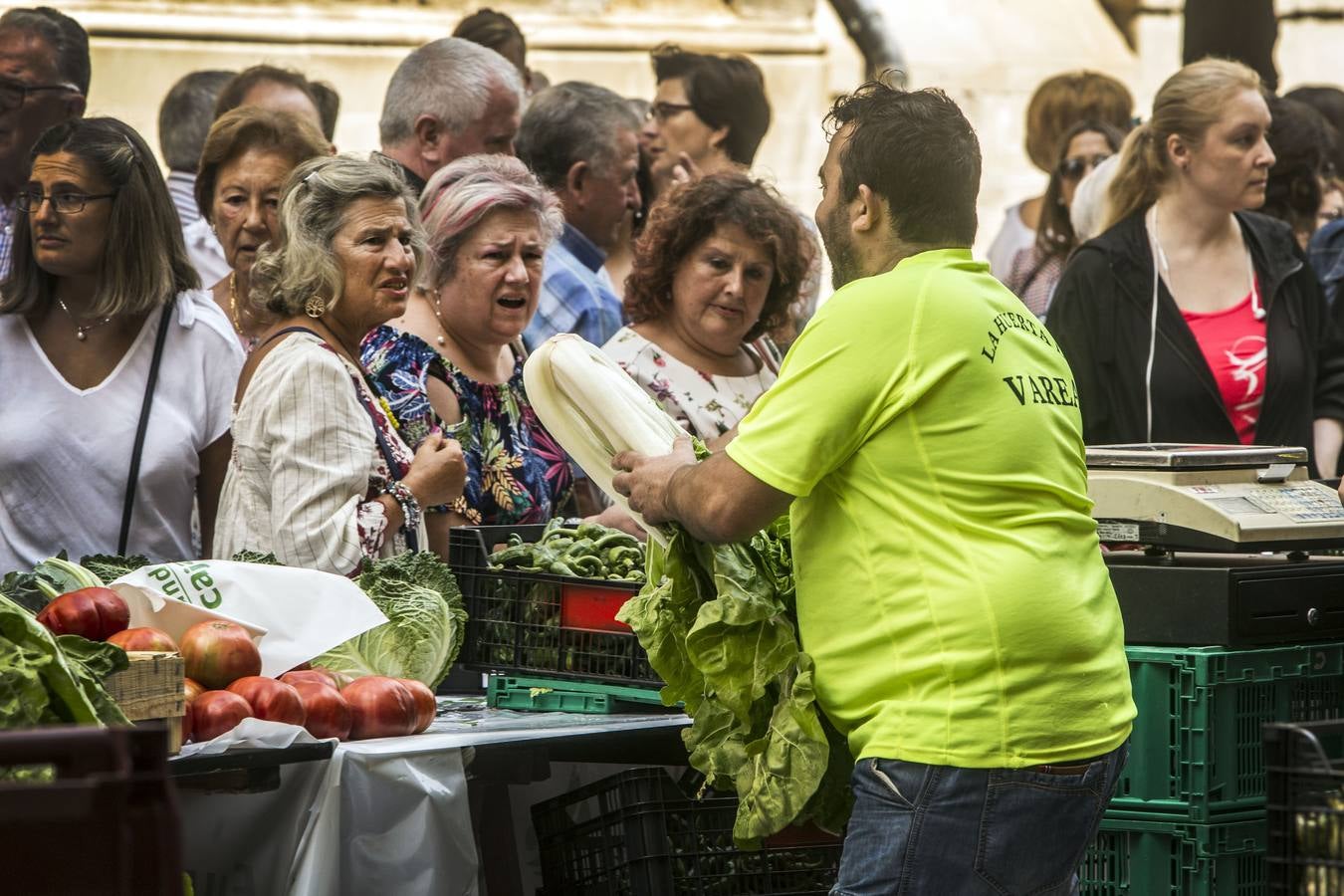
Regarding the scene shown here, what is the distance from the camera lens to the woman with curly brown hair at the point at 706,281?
Result: 19.2 ft

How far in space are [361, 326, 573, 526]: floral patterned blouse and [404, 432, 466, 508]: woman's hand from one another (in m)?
0.22

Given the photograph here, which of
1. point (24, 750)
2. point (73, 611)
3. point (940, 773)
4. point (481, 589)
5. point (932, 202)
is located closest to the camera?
point (24, 750)

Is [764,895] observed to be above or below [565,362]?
below

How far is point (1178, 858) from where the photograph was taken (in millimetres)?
4004

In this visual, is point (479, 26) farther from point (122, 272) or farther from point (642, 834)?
point (642, 834)

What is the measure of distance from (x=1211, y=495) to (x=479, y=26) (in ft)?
15.7

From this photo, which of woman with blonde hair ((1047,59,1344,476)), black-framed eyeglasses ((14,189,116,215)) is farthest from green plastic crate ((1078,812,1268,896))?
black-framed eyeglasses ((14,189,116,215))

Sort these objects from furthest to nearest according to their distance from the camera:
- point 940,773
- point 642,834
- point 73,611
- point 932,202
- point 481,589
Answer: point 481,589, point 642,834, point 73,611, point 932,202, point 940,773

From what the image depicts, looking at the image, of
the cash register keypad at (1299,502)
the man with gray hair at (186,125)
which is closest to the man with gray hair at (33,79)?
the man with gray hair at (186,125)

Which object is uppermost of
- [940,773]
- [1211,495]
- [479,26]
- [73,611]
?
[479,26]

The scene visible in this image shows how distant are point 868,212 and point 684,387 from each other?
2.49 metres

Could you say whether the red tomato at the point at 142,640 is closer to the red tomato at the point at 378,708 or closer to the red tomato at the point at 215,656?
the red tomato at the point at 215,656

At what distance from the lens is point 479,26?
26.6ft

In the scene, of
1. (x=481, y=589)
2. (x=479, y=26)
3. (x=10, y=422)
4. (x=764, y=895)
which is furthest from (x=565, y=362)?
(x=479, y=26)
